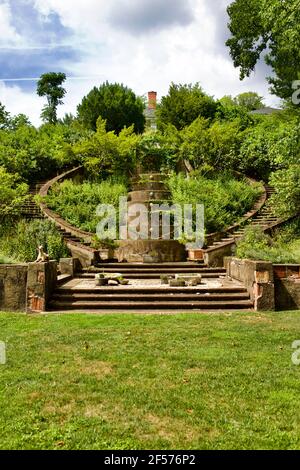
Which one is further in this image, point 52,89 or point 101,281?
point 52,89

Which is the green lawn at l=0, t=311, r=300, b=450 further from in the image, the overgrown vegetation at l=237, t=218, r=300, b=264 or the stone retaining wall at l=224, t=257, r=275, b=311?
the overgrown vegetation at l=237, t=218, r=300, b=264

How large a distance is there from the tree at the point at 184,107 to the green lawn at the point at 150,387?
→ 84.9ft

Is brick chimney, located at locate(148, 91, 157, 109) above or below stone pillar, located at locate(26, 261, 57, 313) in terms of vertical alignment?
above

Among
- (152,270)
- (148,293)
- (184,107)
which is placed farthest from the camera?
(184,107)

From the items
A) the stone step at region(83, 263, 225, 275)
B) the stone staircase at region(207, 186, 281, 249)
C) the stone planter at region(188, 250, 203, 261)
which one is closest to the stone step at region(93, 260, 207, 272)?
the stone step at region(83, 263, 225, 275)

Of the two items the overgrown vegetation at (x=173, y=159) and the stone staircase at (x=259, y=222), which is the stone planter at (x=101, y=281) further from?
the overgrown vegetation at (x=173, y=159)

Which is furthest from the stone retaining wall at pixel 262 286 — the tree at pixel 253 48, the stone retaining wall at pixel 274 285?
the tree at pixel 253 48

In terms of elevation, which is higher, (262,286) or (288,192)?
(288,192)

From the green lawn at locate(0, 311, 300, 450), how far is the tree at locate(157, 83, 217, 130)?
2587 centimetres

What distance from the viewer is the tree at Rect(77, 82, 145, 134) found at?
3156 centimetres

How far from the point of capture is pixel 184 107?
31031mm

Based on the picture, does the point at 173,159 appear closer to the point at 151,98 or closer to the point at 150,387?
the point at 150,387

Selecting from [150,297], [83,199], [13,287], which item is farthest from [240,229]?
[13,287]

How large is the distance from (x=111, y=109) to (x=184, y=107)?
580 centimetres
